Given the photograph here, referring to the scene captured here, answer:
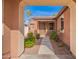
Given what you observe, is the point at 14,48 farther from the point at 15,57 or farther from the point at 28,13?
the point at 28,13

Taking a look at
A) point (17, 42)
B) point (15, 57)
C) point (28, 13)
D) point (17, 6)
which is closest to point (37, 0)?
point (17, 6)

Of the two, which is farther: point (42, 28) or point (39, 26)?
point (39, 26)

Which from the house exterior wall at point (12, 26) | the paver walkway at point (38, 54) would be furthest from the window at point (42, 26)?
the house exterior wall at point (12, 26)

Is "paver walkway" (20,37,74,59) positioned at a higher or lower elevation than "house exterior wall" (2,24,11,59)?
lower

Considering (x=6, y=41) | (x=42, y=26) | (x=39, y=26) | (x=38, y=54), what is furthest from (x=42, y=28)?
(x=6, y=41)

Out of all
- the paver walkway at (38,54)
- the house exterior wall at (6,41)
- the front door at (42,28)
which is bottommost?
the paver walkway at (38,54)

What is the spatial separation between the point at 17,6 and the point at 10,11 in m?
0.54

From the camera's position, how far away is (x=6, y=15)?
29.1 ft

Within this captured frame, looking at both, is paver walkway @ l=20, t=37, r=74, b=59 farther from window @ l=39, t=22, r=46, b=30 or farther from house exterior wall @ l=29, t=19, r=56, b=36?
window @ l=39, t=22, r=46, b=30

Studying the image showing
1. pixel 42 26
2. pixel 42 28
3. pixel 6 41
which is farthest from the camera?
pixel 42 26

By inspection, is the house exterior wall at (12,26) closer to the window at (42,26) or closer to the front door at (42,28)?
the front door at (42,28)

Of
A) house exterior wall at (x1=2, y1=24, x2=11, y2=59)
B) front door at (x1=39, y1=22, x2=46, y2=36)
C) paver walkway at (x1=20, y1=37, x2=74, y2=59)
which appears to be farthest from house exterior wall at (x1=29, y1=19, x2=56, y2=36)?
house exterior wall at (x1=2, y1=24, x2=11, y2=59)

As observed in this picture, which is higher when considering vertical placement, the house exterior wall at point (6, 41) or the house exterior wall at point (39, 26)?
the house exterior wall at point (39, 26)

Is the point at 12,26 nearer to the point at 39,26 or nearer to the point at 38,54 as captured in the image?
the point at 38,54
